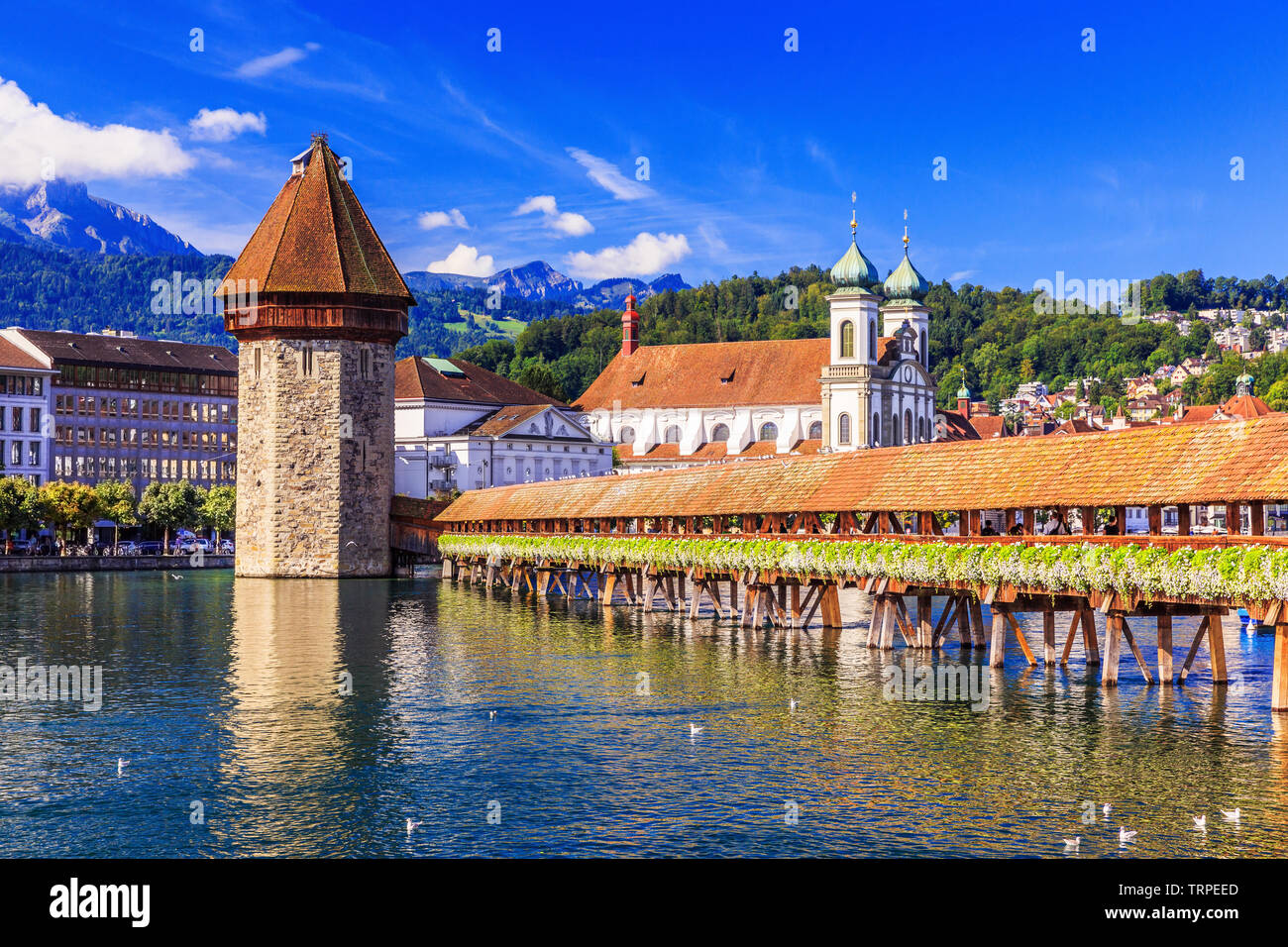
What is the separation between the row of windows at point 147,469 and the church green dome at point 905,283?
200 ft

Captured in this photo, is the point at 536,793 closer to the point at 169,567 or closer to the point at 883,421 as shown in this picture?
the point at 169,567

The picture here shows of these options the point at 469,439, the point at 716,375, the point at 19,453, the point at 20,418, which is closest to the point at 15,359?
the point at 20,418

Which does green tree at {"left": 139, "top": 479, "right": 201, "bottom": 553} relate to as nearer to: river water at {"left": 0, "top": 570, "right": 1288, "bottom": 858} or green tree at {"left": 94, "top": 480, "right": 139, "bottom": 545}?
green tree at {"left": 94, "top": 480, "right": 139, "bottom": 545}

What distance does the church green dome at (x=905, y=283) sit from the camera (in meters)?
136

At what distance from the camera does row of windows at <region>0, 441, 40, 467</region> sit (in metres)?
105

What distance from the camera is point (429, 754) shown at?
24.5 metres

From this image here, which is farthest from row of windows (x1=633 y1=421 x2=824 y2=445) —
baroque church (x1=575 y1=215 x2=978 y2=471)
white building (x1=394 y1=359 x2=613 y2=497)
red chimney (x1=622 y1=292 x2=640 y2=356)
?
white building (x1=394 y1=359 x2=613 y2=497)

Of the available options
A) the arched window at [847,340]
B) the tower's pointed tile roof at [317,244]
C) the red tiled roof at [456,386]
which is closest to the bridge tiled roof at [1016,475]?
the tower's pointed tile roof at [317,244]

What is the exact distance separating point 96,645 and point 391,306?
132ft

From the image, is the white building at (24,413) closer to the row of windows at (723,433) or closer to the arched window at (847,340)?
the row of windows at (723,433)

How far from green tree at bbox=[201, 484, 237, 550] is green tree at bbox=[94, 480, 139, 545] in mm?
4873

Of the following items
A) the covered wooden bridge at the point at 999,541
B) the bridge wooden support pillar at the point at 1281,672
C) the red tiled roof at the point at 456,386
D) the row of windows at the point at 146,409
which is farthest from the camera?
the red tiled roof at the point at 456,386

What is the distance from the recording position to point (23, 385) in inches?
4203

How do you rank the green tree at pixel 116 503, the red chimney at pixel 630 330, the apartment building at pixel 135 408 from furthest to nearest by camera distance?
the red chimney at pixel 630 330 < the apartment building at pixel 135 408 < the green tree at pixel 116 503
